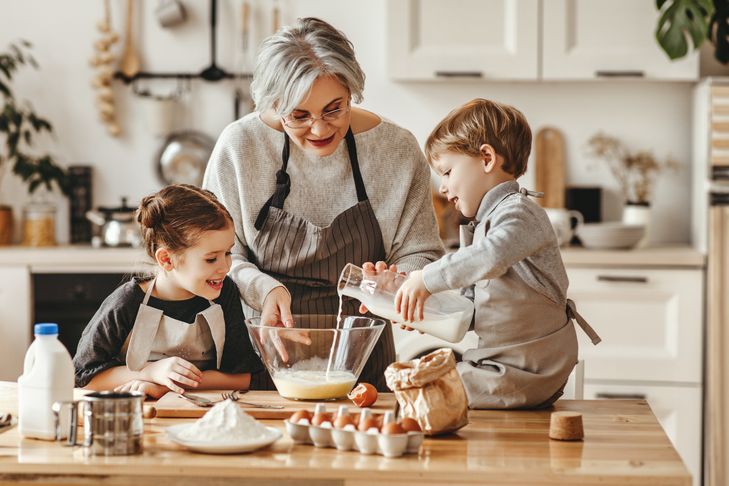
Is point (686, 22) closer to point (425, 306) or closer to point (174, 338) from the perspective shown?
point (425, 306)

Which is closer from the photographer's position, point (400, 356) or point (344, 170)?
point (344, 170)

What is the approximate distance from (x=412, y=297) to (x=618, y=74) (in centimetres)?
225

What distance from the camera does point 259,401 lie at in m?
1.54

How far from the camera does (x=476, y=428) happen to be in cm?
140

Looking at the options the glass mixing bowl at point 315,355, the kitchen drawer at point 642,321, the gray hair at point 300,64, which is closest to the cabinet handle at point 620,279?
the kitchen drawer at point 642,321

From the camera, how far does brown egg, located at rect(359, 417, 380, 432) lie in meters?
1.26

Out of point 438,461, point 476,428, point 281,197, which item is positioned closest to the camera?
point 438,461

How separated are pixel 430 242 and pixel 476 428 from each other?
65 centimetres

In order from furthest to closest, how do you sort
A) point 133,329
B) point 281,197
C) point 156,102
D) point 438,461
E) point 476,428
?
point 156,102 < point 281,197 < point 133,329 < point 476,428 < point 438,461

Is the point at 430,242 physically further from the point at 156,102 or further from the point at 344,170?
the point at 156,102

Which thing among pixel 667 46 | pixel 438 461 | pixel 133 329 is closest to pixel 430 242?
pixel 133 329

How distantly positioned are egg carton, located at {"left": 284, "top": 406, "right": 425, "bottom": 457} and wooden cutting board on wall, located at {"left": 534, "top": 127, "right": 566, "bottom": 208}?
8.55 ft

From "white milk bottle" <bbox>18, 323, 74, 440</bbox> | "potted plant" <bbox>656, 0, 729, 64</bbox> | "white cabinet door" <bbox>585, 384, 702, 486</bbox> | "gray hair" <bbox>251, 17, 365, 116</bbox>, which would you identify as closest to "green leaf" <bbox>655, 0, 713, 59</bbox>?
"potted plant" <bbox>656, 0, 729, 64</bbox>

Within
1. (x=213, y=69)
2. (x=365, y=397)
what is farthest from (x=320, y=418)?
(x=213, y=69)
